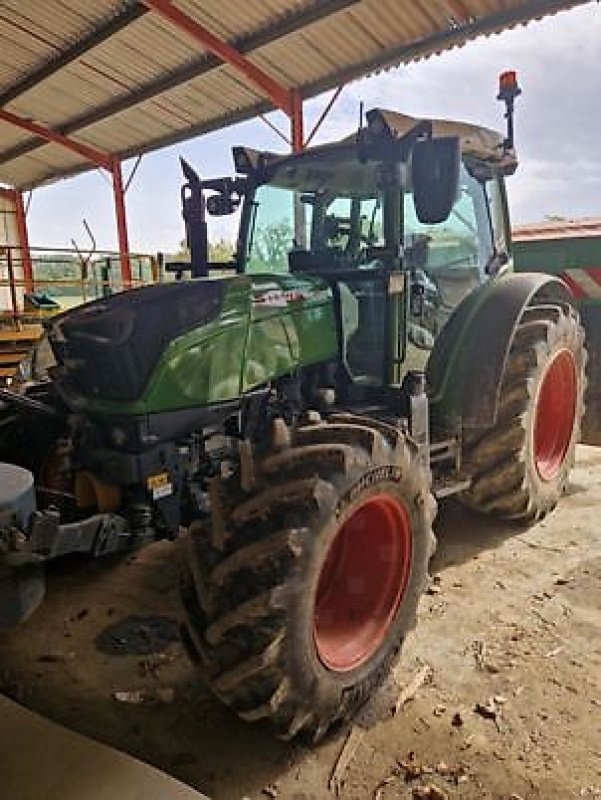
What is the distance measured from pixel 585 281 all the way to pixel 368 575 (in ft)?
14.4

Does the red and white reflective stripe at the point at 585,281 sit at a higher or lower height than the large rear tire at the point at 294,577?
higher

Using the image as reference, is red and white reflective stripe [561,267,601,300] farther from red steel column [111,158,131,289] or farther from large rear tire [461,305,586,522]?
red steel column [111,158,131,289]

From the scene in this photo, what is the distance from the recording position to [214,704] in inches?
91.4

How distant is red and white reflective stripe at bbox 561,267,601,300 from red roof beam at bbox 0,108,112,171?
388 inches

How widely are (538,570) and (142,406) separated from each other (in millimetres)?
Result: 2123

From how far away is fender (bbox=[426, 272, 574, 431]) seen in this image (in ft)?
10.6

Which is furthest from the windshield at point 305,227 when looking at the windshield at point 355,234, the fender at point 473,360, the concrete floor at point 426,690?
the concrete floor at point 426,690

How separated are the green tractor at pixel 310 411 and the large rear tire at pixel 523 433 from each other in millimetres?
12

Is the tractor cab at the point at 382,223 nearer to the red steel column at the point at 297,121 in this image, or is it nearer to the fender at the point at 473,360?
the fender at the point at 473,360

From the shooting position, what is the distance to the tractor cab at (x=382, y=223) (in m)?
2.80

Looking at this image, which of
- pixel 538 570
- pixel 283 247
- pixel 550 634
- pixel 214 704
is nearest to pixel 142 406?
pixel 214 704

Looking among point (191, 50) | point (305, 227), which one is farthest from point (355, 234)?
point (191, 50)

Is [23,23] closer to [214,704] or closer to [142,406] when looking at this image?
[142,406]

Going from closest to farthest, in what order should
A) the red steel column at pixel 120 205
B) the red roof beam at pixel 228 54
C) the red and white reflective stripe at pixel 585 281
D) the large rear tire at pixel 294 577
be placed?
the large rear tire at pixel 294 577 < the red and white reflective stripe at pixel 585 281 < the red roof beam at pixel 228 54 < the red steel column at pixel 120 205
